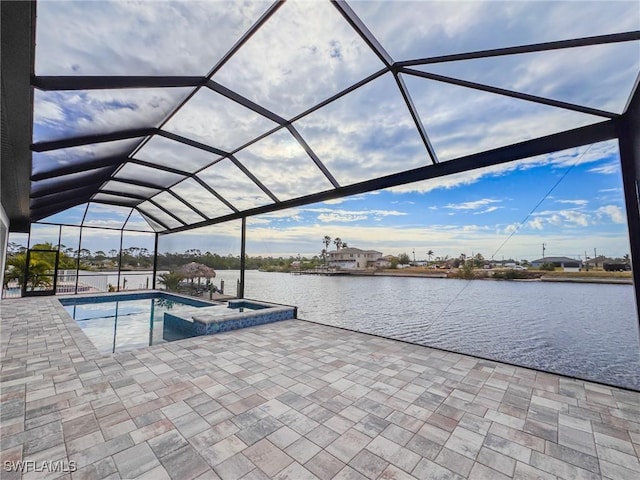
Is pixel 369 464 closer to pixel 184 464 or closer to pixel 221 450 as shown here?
pixel 221 450

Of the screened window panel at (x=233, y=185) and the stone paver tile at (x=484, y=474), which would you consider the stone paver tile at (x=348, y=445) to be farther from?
the screened window panel at (x=233, y=185)

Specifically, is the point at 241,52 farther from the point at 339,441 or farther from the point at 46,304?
the point at 46,304

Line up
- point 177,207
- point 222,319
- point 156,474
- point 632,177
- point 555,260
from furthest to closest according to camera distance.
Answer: point 555,260, point 177,207, point 222,319, point 632,177, point 156,474

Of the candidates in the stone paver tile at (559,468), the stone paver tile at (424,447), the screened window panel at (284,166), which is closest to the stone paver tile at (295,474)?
the stone paver tile at (424,447)

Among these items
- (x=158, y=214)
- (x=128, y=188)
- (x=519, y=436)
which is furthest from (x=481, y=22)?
(x=158, y=214)

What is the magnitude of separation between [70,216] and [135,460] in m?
12.3

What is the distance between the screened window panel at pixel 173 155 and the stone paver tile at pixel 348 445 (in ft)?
17.1

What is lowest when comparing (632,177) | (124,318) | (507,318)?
(507,318)

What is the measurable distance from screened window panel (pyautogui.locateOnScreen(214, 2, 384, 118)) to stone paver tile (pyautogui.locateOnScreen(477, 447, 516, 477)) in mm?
3882

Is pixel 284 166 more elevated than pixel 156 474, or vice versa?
pixel 284 166

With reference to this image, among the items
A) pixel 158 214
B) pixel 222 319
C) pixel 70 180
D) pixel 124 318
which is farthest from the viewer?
pixel 158 214

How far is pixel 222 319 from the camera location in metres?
5.43

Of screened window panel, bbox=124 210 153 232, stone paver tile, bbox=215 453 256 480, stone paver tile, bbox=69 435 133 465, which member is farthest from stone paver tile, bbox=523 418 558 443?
screened window panel, bbox=124 210 153 232

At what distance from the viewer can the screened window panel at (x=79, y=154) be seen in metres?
4.27
